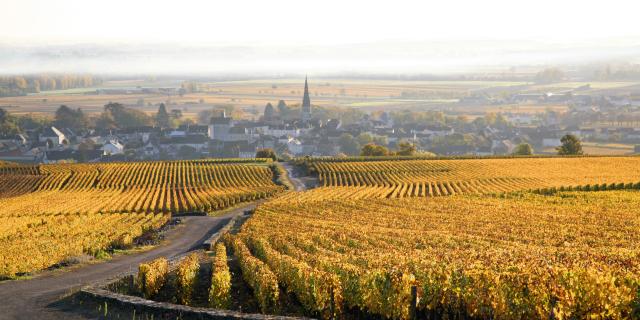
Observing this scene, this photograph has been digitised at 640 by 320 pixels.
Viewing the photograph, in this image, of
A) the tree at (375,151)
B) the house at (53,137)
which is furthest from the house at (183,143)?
the tree at (375,151)

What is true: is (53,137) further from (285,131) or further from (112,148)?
(285,131)

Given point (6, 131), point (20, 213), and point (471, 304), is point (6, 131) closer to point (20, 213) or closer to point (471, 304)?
point (20, 213)

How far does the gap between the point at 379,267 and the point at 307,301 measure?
9.38ft

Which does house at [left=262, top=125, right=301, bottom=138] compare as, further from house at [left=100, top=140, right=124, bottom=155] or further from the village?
house at [left=100, top=140, right=124, bottom=155]

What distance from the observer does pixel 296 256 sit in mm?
26469

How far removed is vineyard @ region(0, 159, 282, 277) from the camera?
35719 millimetres

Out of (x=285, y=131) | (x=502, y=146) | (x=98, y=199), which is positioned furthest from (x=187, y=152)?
(x=98, y=199)

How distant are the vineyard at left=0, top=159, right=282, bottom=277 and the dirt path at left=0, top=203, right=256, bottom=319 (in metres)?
1.46

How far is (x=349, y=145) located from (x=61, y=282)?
140 metres

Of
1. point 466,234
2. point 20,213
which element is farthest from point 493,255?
point 20,213

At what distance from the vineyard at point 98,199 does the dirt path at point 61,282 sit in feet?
4.80

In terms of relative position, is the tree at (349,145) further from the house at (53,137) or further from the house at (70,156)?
the house at (53,137)

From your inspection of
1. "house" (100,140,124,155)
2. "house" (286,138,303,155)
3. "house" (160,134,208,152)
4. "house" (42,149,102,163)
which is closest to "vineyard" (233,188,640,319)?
"house" (42,149,102,163)

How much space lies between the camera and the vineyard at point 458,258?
55.7 ft
